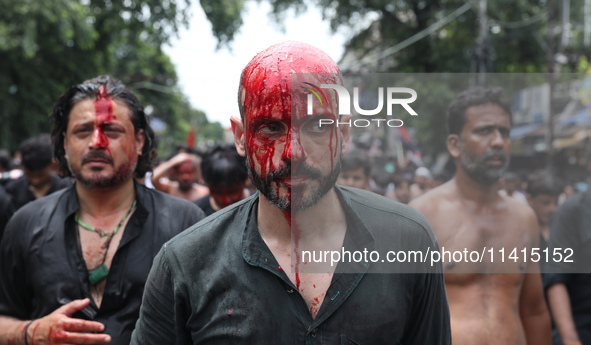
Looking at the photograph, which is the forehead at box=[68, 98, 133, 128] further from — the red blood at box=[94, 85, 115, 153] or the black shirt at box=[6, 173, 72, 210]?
the black shirt at box=[6, 173, 72, 210]

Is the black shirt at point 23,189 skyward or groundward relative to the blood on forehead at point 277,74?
skyward

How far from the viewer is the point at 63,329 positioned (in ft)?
8.00

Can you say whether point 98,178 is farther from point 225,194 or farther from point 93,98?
point 225,194

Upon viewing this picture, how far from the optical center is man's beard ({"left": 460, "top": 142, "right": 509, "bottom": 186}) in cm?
238

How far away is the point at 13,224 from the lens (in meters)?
2.81

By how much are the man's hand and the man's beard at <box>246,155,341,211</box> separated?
116 cm

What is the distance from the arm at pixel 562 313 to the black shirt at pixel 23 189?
4446 mm

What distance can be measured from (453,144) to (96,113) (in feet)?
5.77

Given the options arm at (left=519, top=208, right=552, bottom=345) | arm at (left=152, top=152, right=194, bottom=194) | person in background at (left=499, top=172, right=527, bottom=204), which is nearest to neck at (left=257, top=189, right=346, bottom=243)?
person in background at (left=499, top=172, right=527, bottom=204)

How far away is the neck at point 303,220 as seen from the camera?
179 cm

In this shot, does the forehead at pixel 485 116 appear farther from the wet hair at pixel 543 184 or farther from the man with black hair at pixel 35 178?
the man with black hair at pixel 35 178

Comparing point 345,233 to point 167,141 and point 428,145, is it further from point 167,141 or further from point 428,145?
point 167,141

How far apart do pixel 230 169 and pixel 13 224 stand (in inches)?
75.3

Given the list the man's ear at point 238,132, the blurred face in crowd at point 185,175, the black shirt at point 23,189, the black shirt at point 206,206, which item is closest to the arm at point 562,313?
the black shirt at point 206,206
